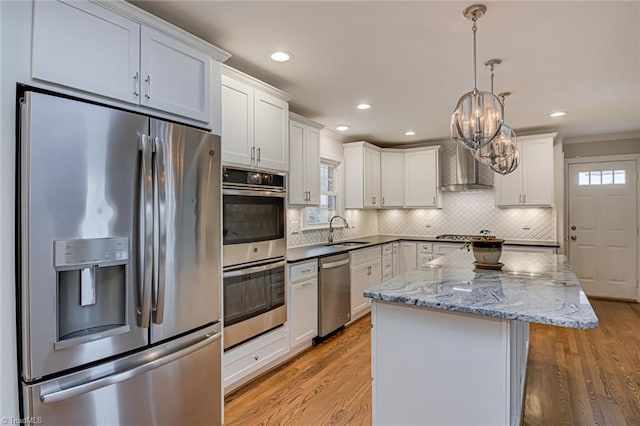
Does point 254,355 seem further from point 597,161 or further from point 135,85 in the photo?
point 597,161

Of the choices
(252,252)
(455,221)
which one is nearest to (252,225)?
(252,252)

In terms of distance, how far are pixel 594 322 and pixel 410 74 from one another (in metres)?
2.23

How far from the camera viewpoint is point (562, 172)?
5.22 metres

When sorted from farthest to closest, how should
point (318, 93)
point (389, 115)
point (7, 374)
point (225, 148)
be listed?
point (389, 115)
point (318, 93)
point (225, 148)
point (7, 374)

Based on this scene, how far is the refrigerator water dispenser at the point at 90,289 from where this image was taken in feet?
4.74

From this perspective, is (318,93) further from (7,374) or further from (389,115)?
(7,374)

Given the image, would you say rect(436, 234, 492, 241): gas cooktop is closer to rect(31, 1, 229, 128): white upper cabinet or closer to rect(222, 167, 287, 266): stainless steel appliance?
rect(222, 167, 287, 266): stainless steel appliance

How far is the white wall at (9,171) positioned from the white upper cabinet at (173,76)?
1.56ft

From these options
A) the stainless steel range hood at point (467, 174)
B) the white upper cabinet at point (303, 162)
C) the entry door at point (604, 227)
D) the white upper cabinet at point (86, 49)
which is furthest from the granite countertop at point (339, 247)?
the white upper cabinet at point (86, 49)

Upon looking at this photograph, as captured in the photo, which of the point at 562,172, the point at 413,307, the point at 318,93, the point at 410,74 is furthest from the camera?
the point at 562,172

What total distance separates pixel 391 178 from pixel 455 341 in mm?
4187

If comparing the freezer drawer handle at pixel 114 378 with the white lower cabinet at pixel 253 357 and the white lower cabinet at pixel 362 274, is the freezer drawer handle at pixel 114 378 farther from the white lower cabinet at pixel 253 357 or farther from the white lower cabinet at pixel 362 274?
the white lower cabinet at pixel 362 274

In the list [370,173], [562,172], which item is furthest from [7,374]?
[562,172]

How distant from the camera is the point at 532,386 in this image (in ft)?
9.05
